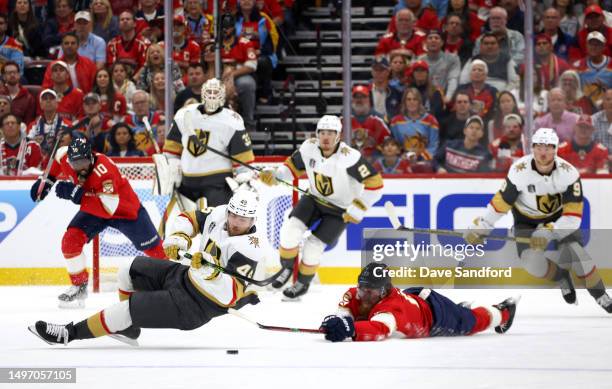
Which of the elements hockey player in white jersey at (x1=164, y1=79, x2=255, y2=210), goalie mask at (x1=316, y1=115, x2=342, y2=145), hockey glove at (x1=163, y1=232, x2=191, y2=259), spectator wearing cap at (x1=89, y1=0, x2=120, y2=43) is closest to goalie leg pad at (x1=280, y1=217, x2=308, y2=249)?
hockey player in white jersey at (x1=164, y1=79, x2=255, y2=210)

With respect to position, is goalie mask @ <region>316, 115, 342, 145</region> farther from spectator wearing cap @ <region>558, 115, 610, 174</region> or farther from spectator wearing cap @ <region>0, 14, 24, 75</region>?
spectator wearing cap @ <region>0, 14, 24, 75</region>

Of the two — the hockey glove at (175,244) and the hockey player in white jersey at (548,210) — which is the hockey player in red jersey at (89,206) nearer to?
the hockey player in white jersey at (548,210)

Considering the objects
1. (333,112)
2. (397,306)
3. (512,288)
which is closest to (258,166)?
(333,112)

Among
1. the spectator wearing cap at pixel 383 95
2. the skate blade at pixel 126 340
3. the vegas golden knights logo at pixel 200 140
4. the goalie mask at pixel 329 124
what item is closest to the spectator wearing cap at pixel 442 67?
the spectator wearing cap at pixel 383 95

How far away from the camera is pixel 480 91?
9977 mm

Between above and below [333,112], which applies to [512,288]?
below

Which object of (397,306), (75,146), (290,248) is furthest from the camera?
(290,248)

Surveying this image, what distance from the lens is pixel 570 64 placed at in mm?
10000

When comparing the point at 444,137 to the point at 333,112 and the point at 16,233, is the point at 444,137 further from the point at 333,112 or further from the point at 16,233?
the point at 16,233

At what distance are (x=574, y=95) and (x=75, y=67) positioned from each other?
12.9ft

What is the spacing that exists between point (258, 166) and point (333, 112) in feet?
2.36

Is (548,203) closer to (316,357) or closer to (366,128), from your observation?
(366,128)

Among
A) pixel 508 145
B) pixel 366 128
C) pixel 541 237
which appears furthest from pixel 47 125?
pixel 541 237

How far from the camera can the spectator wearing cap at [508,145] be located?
389 inches
